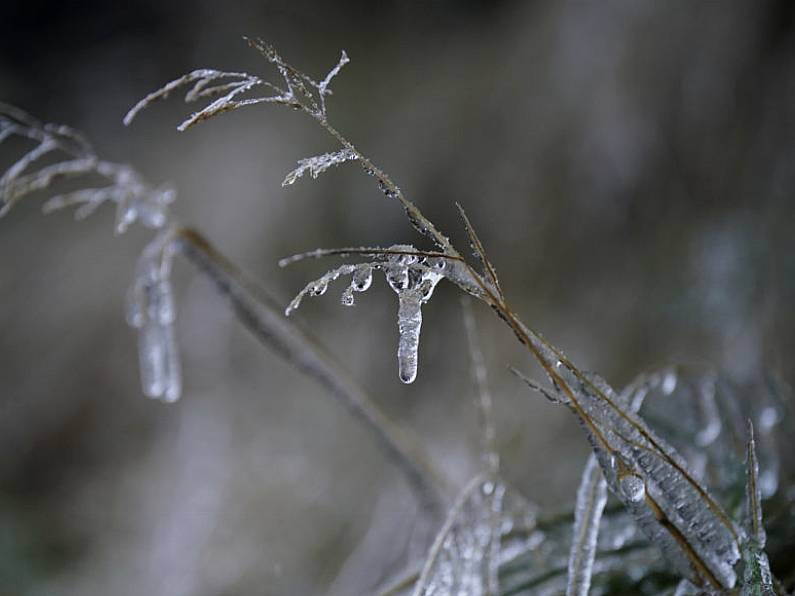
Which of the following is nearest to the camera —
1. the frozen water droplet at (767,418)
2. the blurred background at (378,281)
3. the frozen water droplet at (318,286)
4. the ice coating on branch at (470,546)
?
the frozen water droplet at (318,286)

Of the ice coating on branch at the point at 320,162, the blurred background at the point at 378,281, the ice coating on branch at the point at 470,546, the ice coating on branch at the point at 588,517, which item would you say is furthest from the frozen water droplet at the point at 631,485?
the blurred background at the point at 378,281

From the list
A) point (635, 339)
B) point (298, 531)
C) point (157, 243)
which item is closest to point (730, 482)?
point (157, 243)

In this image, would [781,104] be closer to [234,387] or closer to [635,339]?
[635,339]

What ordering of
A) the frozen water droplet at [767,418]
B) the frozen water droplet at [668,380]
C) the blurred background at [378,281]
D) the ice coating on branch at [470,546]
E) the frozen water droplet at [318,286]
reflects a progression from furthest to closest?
the blurred background at [378,281]
the frozen water droplet at [767,418]
the frozen water droplet at [668,380]
the ice coating on branch at [470,546]
the frozen water droplet at [318,286]

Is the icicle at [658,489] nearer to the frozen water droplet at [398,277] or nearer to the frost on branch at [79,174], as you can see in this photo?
the frozen water droplet at [398,277]

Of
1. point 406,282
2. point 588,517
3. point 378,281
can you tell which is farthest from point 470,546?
point 378,281

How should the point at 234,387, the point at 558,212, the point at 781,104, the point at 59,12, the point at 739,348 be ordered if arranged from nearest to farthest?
the point at 739,348
the point at 781,104
the point at 558,212
the point at 234,387
the point at 59,12
